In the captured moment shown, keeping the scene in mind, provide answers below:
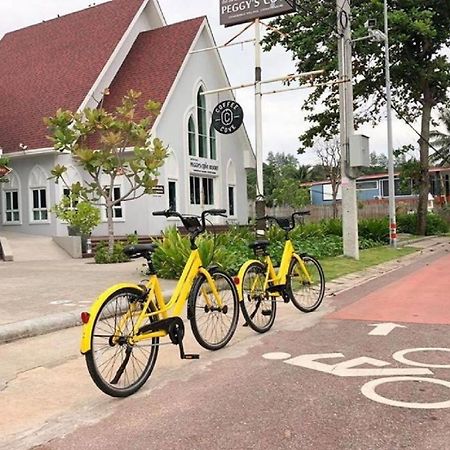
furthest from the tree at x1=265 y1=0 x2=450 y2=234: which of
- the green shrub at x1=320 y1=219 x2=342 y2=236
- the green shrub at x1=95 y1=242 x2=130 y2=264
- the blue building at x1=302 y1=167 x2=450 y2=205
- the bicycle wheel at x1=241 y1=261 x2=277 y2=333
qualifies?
the blue building at x1=302 y1=167 x2=450 y2=205

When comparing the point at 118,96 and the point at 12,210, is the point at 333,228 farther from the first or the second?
the point at 12,210

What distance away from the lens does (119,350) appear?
4.80m

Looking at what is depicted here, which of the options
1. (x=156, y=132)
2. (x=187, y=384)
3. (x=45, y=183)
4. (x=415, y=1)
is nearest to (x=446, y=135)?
(x=415, y=1)

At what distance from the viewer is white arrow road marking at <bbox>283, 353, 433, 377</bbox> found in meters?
5.14

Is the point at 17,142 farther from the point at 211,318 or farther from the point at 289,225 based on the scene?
the point at 211,318

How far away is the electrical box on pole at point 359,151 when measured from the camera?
15.8m

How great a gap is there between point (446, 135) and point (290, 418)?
5346 cm

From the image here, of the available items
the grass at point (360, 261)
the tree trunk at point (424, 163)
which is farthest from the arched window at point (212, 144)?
the tree trunk at point (424, 163)

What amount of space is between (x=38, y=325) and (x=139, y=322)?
273 centimetres

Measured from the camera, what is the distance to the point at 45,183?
925 inches

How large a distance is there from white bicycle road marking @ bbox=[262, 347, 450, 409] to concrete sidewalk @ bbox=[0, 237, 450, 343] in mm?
1912

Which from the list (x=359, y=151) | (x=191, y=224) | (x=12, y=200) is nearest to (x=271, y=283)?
(x=191, y=224)

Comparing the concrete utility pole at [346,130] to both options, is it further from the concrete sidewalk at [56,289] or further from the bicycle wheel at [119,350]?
the bicycle wheel at [119,350]

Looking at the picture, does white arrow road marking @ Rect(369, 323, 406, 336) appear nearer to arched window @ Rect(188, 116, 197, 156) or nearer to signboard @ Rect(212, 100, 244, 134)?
signboard @ Rect(212, 100, 244, 134)
